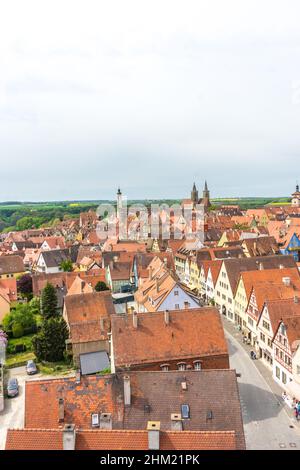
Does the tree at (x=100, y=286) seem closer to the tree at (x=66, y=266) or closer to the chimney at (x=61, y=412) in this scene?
the tree at (x=66, y=266)

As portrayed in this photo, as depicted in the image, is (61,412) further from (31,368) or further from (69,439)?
(31,368)

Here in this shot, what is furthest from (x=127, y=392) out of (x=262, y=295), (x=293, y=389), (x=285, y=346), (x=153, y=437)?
(x=262, y=295)

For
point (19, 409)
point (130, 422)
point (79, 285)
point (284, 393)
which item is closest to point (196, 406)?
point (130, 422)

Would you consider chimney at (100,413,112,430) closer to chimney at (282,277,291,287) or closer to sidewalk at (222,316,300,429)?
sidewalk at (222,316,300,429)

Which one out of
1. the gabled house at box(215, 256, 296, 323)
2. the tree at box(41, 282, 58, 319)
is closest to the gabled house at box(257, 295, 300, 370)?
the gabled house at box(215, 256, 296, 323)

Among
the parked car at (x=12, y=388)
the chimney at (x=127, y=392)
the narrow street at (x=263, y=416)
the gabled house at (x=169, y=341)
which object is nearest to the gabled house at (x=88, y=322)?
the parked car at (x=12, y=388)

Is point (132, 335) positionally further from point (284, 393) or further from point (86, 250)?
point (86, 250)
